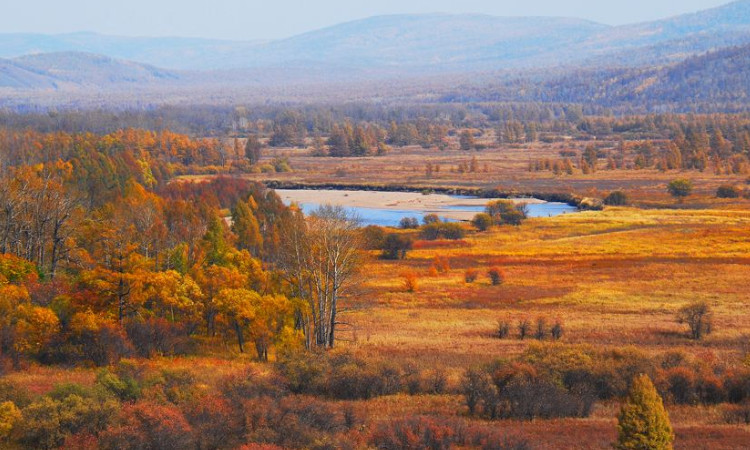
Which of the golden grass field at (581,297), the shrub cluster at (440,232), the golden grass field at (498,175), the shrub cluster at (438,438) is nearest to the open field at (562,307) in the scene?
the golden grass field at (581,297)

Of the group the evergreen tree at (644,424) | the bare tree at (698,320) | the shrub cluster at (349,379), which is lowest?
the bare tree at (698,320)

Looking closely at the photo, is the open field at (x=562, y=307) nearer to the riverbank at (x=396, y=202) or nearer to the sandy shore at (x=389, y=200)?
the riverbank at (x=396, y=202)

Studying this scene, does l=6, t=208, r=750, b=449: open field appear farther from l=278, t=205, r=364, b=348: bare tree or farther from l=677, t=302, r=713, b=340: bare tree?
l=278, t=205, r=364, b=348: bare tree

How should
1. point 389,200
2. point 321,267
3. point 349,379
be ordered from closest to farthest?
point 349,379 → point 321,267 → point 389,200

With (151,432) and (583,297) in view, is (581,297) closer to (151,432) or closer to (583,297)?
(583,297)

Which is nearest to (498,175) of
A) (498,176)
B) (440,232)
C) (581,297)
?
(498,176)

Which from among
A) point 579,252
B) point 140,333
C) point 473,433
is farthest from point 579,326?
point 579,252
